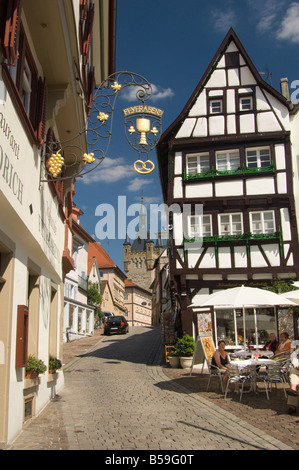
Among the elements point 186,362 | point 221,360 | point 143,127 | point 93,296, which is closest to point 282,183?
point 186,362

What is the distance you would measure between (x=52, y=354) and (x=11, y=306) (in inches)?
211

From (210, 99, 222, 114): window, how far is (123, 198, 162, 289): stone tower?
9881 cm

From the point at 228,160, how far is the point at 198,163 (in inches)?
48.8

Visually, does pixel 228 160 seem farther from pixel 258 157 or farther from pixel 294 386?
pixel 294 386

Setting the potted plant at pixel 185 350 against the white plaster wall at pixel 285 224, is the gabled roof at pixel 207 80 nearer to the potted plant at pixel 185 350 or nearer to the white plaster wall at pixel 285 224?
the white plaster wall at pixel 285 224

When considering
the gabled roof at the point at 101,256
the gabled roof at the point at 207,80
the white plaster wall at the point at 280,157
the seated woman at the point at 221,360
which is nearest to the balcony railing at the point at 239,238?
the white plaster wall at the point at 280,157

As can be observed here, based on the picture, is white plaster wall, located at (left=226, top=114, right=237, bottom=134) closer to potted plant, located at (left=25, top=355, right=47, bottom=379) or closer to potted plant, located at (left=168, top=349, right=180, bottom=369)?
potted plant, located at (left=168, top=349, right=180, bottom=369)

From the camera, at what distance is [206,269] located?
19.4 metres

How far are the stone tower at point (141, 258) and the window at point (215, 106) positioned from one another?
9881cm

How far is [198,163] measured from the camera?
68.3ft

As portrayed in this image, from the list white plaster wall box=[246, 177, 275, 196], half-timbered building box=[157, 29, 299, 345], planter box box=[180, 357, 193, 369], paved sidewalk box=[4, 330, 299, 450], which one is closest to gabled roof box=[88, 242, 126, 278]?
half-timbered building box=[157, 29, 299, 345]
